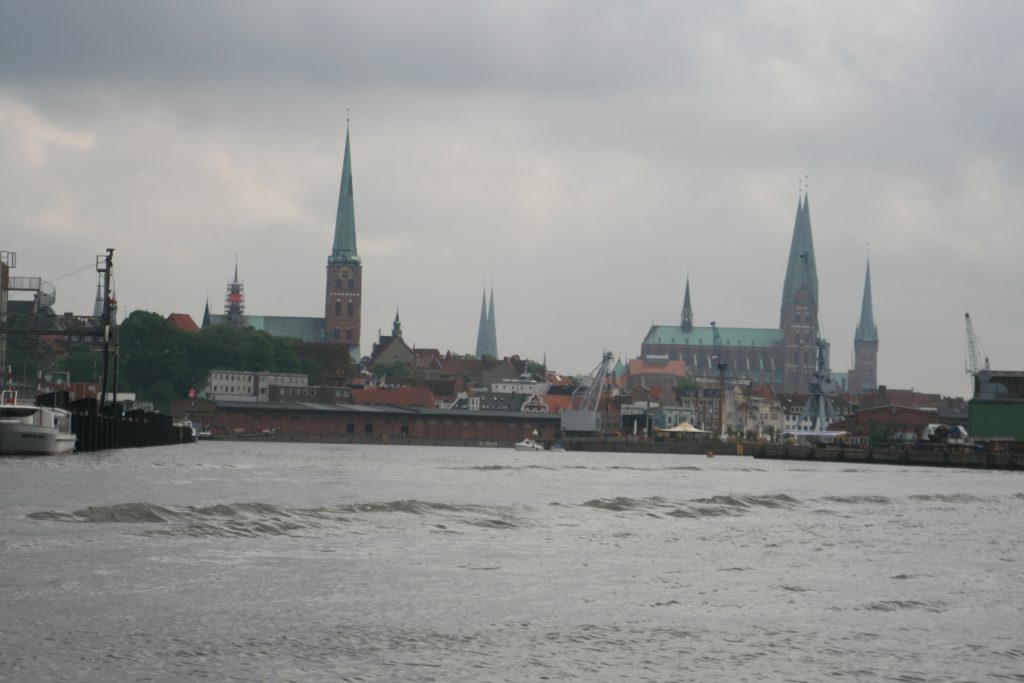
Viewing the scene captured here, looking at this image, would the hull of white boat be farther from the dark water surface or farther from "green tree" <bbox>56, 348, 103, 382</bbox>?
"green tree" <bbox>56, 348, 103, 382</bbox>

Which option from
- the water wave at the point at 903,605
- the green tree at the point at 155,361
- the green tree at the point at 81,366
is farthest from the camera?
the green tree at the point at 81,366

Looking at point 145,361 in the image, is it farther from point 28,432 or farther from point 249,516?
point 249,516

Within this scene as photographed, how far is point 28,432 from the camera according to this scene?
2574 inches

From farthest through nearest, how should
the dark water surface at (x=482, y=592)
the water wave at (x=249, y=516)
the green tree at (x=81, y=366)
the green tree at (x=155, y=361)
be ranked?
the green tree at (x=81, y=366) < the green tree at (x=155, y=361) < the water wave at (x=249, y=516) < the dark water surface at (x=482, y=592)

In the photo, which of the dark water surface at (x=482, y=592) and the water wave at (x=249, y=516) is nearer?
the dark water surface at (x=482, y=592)

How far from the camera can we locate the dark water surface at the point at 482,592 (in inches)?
659

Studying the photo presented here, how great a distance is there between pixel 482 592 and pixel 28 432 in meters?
47.4


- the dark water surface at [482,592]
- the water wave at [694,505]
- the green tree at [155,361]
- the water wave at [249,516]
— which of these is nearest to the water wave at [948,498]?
the water wave at [694,505]

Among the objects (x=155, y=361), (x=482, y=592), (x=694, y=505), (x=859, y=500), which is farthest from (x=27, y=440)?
(x=155, y=361)

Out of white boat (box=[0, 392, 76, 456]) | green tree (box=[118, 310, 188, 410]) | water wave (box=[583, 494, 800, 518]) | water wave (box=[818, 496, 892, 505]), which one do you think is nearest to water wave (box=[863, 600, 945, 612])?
water wave (box=[583, 494, 800, 518])

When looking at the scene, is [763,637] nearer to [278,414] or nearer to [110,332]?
[110,332]

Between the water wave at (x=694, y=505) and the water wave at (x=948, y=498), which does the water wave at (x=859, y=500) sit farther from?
the water wave at (x=694, y=505)

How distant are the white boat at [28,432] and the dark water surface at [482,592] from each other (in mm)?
23859

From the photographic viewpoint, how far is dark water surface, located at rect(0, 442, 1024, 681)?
16.8m
